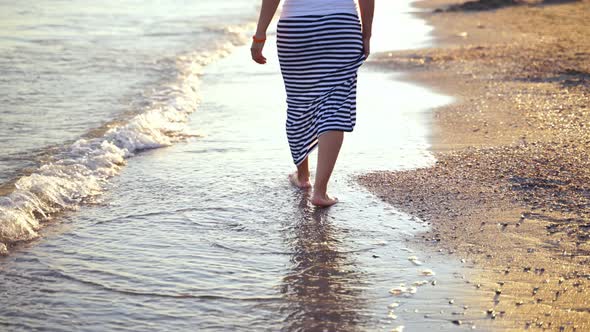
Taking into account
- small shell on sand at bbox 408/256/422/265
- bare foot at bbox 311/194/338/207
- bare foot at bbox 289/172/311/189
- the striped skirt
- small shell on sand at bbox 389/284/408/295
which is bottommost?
bare foot at bbox 289/172/311/189

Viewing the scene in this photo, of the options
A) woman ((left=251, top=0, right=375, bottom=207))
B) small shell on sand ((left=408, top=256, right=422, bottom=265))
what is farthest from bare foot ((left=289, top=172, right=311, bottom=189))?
small shell on sand ((left=408, top=256, right=422, bottom=265))

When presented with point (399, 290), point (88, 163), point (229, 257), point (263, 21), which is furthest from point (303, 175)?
point (399, 290)

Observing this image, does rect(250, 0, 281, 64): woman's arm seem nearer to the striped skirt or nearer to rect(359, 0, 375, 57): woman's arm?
the striped skirt

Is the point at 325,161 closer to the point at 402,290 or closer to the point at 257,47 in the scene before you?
the point at 257,47

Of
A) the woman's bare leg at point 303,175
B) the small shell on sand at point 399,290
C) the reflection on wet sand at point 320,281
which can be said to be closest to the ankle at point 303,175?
the woman's bare leg at point 303,175

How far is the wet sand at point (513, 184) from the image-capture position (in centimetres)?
324

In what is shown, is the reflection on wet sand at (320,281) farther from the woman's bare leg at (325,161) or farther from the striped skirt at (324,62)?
the striped skirt at (324,62)

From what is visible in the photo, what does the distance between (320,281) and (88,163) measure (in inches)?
99.8

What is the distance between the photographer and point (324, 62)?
14.8 feet

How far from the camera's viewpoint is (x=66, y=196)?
466 centimetres

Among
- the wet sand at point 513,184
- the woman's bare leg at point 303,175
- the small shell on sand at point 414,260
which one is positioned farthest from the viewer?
the woman's bare leg at point 303,175

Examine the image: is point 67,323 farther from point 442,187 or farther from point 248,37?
point 248,37

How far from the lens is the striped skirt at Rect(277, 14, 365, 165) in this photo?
4.43 metres

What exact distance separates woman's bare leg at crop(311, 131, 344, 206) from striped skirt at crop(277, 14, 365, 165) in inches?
1.7
